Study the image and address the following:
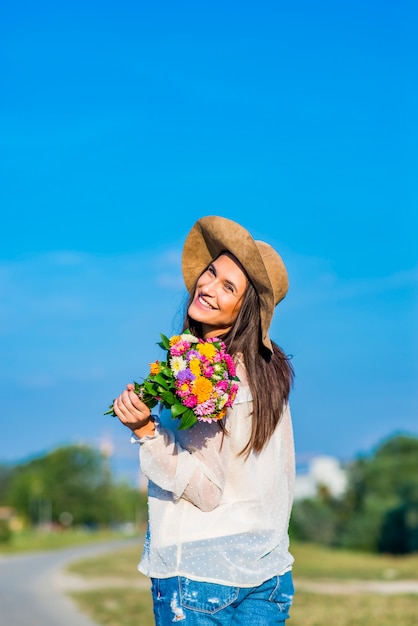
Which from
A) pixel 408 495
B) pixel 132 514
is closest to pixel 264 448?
pixel 408 495

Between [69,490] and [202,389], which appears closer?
[202,389]

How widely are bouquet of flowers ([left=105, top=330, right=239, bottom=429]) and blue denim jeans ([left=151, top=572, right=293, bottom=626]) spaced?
51 centimetres

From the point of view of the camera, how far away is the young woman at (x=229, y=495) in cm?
279

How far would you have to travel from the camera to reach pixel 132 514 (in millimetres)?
99062

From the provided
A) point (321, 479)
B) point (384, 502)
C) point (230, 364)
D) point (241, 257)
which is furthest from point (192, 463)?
point (321, 479)

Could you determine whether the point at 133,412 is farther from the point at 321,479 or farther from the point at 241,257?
the point at 321,479

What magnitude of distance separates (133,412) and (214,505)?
0.39 m

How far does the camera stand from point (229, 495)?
2.87 metres

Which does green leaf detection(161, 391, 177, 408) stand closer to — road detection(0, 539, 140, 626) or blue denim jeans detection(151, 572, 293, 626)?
blue denim jeans detection(151, 572, 293, 626)

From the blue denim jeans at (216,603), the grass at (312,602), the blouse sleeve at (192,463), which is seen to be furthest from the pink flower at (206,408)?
the grass at (312,602)

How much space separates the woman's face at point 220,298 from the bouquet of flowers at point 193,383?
7.0 inches

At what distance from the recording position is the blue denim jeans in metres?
2.78

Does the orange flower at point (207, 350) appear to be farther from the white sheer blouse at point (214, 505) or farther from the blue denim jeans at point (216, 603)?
the blue denim jeans at point (216, 603)

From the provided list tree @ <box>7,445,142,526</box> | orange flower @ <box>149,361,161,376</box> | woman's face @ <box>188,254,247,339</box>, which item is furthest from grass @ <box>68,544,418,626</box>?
tree @ <box>7,445,142,526</box>
